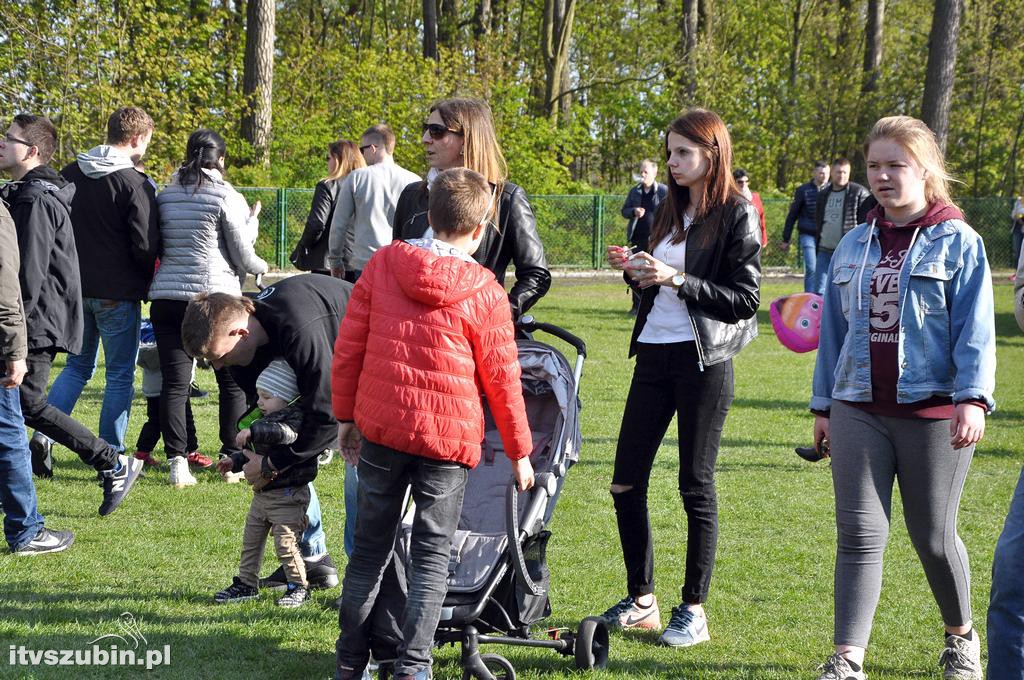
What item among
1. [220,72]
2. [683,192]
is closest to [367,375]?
[683,192]

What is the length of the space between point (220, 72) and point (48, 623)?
22.4 m

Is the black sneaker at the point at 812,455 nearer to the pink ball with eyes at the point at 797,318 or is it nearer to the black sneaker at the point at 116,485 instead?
the pink ball with eyes at the point at 797,318

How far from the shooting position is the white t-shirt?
4.24m

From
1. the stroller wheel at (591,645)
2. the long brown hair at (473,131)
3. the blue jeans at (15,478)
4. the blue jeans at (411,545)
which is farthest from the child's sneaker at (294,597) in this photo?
the long brown hair at (473,131)

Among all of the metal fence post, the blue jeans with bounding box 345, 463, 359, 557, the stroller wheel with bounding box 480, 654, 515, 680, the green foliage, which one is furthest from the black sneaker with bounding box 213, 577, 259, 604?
the green foliage

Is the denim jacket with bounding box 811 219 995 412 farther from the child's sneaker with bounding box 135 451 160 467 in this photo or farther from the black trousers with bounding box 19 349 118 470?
the child's sneaker with bounding box 135 451 160 467

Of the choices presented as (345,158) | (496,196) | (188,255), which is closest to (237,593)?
(496,196)

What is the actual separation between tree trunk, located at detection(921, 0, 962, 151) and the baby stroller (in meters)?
20.2

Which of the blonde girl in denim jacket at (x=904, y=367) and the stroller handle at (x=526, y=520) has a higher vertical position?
the blonde girl in denim jacket at (x=904, y=367)

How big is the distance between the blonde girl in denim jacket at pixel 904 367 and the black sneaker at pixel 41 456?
4737mm

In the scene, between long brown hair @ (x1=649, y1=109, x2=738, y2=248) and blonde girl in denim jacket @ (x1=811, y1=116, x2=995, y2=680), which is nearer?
blonde girl in denim jacket @ (x1=811, y1=116, x2=995, y2=680)

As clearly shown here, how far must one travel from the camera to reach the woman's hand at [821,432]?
401cm

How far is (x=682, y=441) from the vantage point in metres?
4.34

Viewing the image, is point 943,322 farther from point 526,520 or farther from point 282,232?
point 282,232
